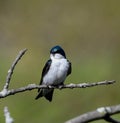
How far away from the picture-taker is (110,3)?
38.5 ft

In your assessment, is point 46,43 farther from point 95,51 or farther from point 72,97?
point 72,97

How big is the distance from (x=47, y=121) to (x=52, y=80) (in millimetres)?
4608

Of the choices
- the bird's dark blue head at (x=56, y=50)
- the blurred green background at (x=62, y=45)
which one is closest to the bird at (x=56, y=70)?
the bird's dark blue head at (x=56, y=50)

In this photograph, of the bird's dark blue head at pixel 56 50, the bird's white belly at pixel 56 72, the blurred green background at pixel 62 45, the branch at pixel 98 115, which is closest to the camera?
the branch at pixel 98 115

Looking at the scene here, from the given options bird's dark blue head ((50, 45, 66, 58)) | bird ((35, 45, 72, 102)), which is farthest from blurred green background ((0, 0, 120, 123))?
bird's dark blue head ((50, 45, 66, 58))

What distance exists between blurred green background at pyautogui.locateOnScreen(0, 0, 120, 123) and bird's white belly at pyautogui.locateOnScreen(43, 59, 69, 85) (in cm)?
447

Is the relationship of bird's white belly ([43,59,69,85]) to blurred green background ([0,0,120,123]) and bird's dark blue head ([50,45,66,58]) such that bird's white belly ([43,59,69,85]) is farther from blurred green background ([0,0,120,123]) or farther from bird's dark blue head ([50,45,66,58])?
blurred green background ([0,0,120,123])

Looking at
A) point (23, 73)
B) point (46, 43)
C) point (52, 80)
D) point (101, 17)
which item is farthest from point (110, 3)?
point (52, 80)

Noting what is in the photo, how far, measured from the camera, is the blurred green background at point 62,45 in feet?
30.2

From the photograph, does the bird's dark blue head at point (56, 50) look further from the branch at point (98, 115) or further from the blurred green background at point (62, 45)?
the blurred green background at point (62, 45)

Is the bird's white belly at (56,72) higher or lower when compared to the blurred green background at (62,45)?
lower

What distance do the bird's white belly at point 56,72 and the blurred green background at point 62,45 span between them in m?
4.47

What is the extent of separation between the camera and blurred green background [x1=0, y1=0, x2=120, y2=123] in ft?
30.2

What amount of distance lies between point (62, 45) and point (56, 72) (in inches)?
271
